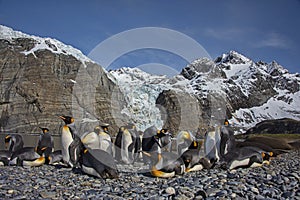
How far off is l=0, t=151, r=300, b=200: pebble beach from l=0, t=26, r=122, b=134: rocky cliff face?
30.5m

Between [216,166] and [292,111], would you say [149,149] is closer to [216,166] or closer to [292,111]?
[216,166]

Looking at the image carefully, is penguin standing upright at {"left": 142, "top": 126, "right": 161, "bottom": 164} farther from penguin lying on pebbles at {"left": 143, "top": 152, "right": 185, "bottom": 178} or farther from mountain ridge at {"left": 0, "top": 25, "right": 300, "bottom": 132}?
mountain ridge at {"left": 0, "top": 25, "right": 300, "bottom": 132}

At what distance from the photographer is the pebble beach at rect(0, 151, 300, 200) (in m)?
3.90

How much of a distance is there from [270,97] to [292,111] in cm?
781

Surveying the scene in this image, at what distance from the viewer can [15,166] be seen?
258 inches

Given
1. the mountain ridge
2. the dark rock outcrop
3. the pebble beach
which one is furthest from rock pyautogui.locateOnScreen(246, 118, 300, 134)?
the pebble beach

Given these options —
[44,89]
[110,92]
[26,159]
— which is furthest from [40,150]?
[110,92]

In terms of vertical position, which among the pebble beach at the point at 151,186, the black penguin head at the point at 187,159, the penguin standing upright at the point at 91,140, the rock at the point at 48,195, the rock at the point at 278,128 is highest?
the rock at the point at 278,128

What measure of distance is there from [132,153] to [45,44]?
37.1 m

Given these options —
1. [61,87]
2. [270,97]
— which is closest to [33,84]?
[61,87]

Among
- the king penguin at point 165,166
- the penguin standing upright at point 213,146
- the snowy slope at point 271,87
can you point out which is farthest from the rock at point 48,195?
the snowy slope at point 271,87

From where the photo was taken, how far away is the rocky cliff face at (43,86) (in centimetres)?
3594

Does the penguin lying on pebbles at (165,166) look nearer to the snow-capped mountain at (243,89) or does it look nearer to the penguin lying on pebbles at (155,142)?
the penguin lying on pebbles at (155,142)

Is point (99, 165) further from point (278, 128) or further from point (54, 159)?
point (278, 128)
